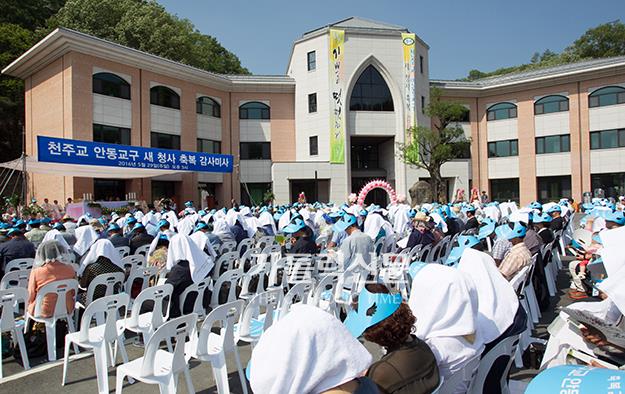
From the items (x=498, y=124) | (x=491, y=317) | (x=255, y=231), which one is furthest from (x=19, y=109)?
(x=498, y=124)

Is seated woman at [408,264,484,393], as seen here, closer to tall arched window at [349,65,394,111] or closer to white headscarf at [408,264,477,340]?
white headscarf at [408,264,477,340]

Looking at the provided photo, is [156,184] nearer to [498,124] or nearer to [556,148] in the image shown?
[498,124]

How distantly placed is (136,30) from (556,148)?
3395 cm

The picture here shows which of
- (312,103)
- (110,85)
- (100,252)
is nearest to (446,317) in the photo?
(100,252)

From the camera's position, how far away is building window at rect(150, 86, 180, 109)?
2594cm

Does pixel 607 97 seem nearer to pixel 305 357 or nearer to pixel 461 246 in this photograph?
pixel 461 246

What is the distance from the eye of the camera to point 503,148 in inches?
1363

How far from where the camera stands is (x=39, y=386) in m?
4.54

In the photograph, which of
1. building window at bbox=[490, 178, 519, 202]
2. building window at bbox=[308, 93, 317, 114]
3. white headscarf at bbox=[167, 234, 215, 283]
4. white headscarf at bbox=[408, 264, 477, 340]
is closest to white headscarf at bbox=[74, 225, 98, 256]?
white headscarf at bbox=[167, 234, 215, 283]

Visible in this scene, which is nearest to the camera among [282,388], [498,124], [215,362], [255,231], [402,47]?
[282,388]

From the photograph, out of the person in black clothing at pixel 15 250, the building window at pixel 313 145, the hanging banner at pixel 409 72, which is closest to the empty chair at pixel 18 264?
the person in black clothing at pixel 15 250

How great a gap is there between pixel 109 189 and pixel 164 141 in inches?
192

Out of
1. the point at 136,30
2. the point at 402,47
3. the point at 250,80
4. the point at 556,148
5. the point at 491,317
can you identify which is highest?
the point at 136,30

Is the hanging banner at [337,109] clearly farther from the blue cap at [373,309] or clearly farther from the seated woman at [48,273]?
the blue cap at [373,309]
